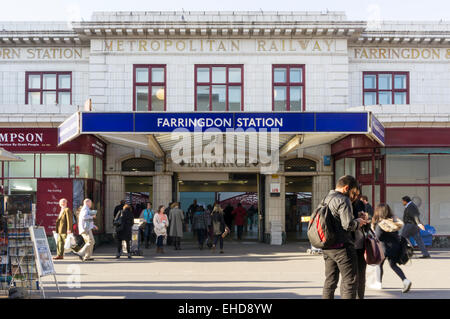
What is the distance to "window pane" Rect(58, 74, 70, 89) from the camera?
2027 centimetres

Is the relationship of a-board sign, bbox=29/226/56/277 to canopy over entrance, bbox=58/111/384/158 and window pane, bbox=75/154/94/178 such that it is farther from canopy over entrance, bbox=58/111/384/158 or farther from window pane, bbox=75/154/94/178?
window pane, bbox=75/154/94/178

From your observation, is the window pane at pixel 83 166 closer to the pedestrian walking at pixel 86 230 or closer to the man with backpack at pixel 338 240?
the pedestrian walking at pixel 86 230

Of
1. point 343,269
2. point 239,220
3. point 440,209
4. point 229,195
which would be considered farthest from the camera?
point 229,195

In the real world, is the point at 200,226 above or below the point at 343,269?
below

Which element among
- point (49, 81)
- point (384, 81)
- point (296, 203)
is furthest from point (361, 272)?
point (296, 203)

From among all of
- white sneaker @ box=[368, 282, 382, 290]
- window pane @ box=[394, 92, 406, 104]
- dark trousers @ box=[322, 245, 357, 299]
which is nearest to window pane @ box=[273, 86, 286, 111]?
window pane @ box=[394, 92, 406, 104]

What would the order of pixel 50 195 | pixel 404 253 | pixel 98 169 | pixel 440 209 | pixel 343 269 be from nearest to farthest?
pixel 343 269 → pixel 404 253 → pixel 50 195 → pixel 440 209 → pixel 98 169

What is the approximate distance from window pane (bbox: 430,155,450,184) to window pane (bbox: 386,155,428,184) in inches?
9.8

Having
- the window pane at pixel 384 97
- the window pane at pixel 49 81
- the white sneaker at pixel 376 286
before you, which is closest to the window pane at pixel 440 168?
the window pane at pixel 384 97

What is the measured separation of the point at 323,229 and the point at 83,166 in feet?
42.0

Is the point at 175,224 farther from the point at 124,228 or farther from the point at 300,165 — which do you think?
the point at 300,165

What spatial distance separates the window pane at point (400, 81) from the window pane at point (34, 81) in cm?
1390

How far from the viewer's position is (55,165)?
17.9 meters
